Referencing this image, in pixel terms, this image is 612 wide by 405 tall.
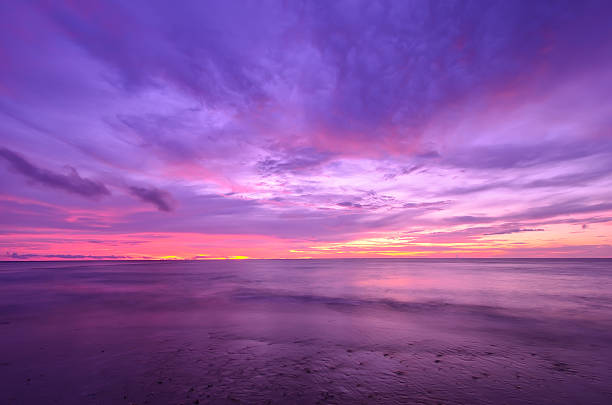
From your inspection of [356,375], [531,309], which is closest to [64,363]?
[356,375]

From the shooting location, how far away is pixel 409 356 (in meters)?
12.1

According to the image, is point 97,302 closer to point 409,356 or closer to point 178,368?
point 178,368

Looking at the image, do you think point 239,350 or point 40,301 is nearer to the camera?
point 239,350

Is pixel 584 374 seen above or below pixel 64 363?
below

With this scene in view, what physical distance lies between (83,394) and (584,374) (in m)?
16.3

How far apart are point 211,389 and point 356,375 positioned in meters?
4.71

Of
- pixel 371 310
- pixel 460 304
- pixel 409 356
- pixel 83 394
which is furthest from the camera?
pixel 460 304

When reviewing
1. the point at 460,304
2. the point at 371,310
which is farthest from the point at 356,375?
the point at 460,304

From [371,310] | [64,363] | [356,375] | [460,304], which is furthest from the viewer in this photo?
[460,304]

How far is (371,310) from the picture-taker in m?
23.0

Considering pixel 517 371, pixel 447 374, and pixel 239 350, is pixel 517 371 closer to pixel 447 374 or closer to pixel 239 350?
pixel 447 374

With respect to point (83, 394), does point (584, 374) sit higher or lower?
lower

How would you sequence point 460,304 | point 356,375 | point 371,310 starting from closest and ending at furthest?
point 356,375 → point 371,310 → point 460,304

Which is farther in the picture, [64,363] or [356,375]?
[64,363]
